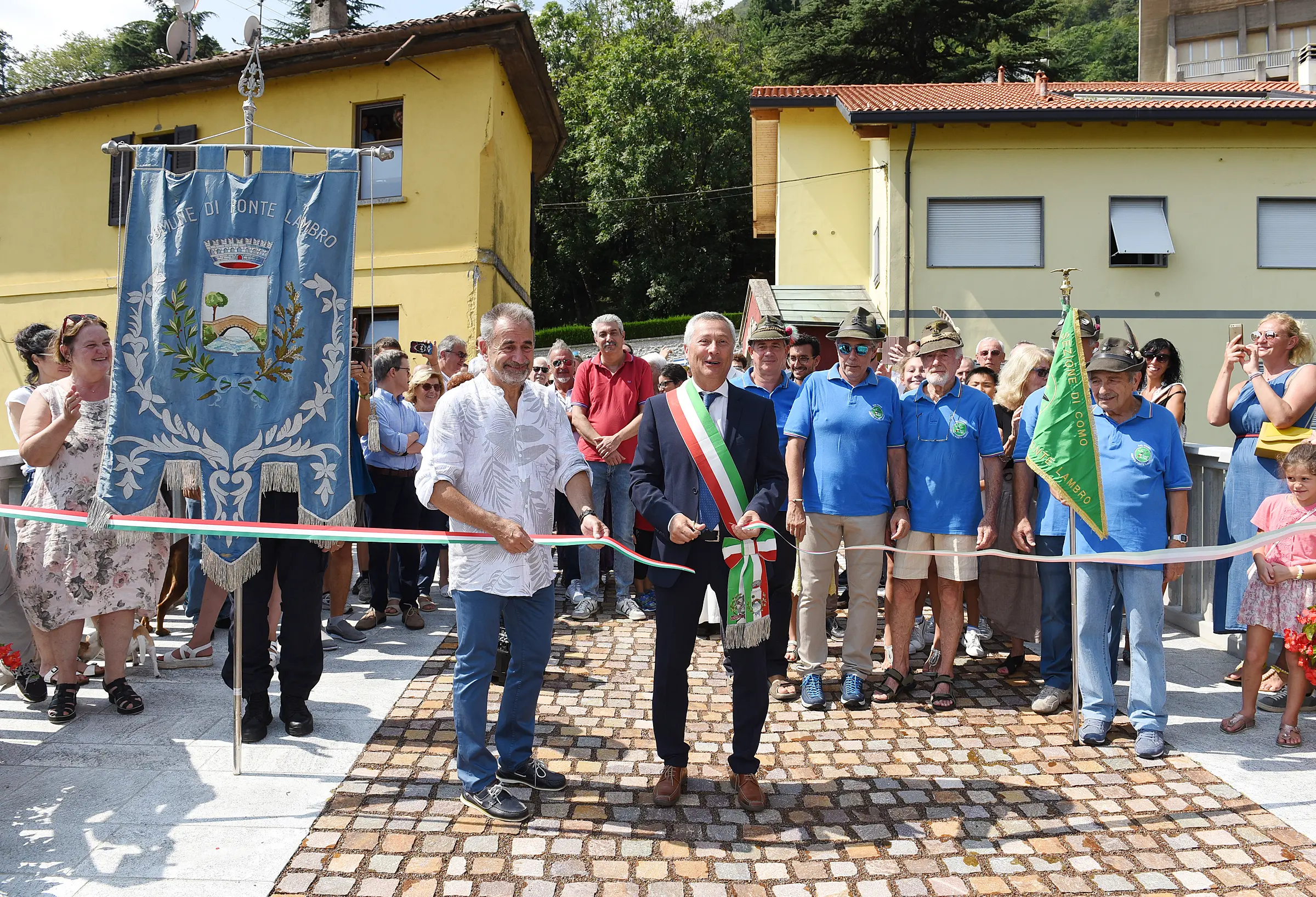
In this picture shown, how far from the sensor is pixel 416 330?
16109 mm

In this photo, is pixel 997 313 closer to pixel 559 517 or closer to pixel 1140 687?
pixel 559 517

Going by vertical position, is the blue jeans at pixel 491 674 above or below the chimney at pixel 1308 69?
below

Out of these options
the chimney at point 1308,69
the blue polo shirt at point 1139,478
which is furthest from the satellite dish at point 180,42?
the chimney at point 1308,69

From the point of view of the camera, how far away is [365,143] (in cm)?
1633

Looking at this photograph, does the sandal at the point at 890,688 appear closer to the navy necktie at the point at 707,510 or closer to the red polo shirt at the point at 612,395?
the navy necktie at the point at 707,510

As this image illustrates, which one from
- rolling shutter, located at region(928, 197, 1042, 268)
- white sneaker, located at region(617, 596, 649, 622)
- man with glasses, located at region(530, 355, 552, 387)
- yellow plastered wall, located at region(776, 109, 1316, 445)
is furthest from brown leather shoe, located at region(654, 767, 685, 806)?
rolling shutter, located at region(928, 197, 1042, 268)

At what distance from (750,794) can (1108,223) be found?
16.8m

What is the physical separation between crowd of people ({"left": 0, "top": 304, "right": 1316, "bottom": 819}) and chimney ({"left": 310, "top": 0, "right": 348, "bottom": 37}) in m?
15.8

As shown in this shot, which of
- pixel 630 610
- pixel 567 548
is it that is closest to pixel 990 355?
pixel 630 610

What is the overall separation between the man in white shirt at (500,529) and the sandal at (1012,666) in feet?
10.8

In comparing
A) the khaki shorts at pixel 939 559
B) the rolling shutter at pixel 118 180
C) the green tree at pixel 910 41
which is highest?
the green tree at pixel 910 41

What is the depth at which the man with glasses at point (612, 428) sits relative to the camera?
766 centimetres

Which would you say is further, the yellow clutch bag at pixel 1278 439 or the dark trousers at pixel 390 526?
the dark trousers at pixel 390 526

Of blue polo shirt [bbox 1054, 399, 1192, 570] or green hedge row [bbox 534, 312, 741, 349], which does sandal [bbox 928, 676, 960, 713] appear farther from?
green hedge row [bbox 534, 312, 741, 349]
